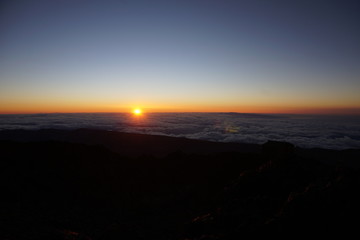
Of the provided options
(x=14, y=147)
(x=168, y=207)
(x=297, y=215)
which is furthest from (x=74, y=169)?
(x=297, y=215)

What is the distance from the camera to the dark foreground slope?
628 cm

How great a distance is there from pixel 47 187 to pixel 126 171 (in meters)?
4.78

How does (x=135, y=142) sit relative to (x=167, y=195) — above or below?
below

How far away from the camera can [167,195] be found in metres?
13.5

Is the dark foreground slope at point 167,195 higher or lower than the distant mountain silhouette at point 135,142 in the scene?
higher

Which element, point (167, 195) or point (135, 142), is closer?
point (167, 195)

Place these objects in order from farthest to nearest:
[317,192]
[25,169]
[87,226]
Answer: [25,169], [87,226], [317,192]

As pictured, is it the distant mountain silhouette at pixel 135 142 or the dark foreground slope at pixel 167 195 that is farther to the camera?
the distant mountain silhouette at pixel 135 142

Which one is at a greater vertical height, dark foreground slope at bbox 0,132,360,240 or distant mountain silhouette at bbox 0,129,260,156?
dark foreground slope at bbox 0,132,360,240

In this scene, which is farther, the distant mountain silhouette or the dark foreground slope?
the distant mountain silhouette

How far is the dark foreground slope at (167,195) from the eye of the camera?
6.28m

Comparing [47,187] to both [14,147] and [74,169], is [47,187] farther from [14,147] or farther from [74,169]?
[14,147]

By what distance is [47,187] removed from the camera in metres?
12.8

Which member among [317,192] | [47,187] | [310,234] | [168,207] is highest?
[317,192]
